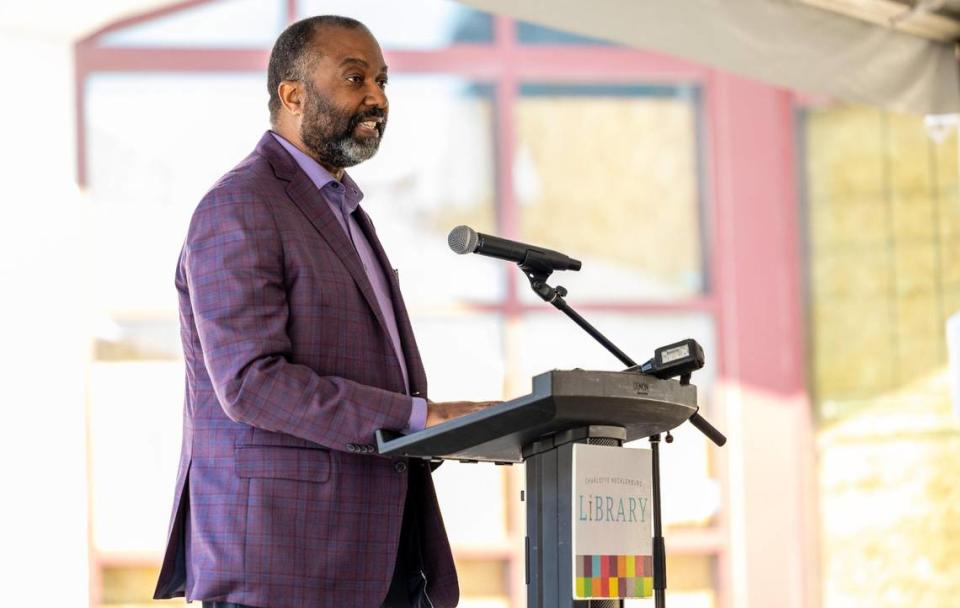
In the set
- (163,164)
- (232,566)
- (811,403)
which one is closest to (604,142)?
(811,403)

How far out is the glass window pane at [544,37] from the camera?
276 inches

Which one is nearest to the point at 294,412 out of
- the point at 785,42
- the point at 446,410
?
the point at 446,410

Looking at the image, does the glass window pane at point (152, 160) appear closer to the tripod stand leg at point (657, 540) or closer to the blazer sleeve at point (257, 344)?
the blazer sleeve at point (257, 344)

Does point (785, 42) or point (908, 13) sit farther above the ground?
point (908, 13)

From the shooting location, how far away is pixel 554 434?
2.24 m

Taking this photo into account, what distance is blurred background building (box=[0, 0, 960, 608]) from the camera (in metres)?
6.66

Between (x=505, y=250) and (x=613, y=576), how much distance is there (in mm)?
600

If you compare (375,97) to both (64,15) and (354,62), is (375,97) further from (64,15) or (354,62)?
(64,15)

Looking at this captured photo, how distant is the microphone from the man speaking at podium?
22 cm

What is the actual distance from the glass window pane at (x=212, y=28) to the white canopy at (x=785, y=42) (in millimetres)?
3349

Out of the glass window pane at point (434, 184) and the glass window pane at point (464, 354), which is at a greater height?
the glass window pane at point (434, 184)

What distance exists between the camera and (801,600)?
268 inches

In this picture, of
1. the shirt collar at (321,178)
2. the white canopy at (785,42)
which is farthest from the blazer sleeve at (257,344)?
the white canopy at (785,42)

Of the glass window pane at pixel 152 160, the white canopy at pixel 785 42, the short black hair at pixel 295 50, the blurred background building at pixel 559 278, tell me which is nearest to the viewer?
the short black hair at pixel 295 50
